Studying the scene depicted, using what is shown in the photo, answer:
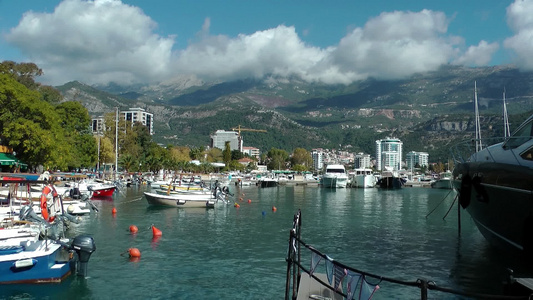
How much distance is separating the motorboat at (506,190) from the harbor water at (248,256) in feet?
6.96

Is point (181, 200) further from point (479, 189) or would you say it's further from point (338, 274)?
point (338, 274)

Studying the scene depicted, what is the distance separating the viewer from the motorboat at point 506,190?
47.3 feet

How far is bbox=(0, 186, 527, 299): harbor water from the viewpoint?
1599 centimetres

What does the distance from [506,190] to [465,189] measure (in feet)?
20.3

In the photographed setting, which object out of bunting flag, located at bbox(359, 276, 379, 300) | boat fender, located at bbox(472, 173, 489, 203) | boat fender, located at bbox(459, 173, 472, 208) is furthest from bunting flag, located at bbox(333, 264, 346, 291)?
boat fender, located at bbox(459, 173, 472, 208)

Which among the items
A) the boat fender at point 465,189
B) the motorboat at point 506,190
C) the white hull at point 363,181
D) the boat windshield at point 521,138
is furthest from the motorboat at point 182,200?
the white hull at point 363,181

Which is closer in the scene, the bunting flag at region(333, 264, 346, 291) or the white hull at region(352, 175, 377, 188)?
the bunting flag at region(333, 264, 346, 291)

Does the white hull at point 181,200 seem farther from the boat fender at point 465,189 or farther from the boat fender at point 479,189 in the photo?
the boat fender at point 479,189

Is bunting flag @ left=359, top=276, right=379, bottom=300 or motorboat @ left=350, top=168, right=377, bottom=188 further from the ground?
bunting flag @ left=359, top=276, right=379, bottom=300

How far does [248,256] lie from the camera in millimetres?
21688

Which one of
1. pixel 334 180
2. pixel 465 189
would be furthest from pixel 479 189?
pixel 334 180

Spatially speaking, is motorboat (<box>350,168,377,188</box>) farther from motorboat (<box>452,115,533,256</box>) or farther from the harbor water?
motorboat (<box>452,115,533,256</box>)

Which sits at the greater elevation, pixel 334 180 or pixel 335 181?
pixel 334 180

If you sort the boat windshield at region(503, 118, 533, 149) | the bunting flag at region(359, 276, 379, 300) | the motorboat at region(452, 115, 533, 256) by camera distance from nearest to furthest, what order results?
the bunting flag at region(359, 276, 379, 300), the motorboat at region(452, 115, 533, 256), the boat windshield at region(503, 118, 533, 149)
